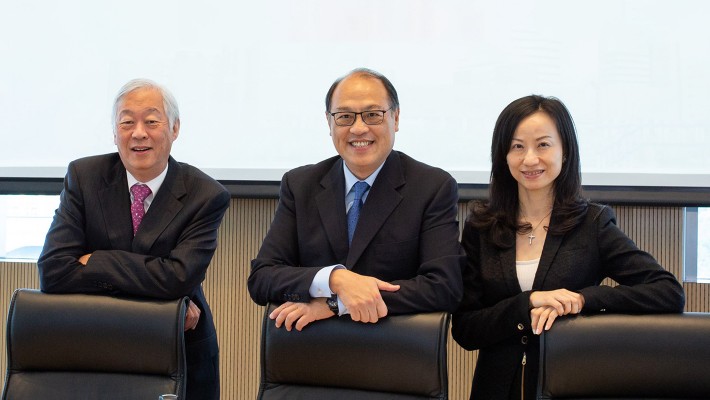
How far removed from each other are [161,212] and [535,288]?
4.05 feet

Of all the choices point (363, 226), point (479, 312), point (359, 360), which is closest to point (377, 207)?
point (363, 226)

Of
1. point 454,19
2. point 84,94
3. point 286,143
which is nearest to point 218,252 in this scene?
point 286,143

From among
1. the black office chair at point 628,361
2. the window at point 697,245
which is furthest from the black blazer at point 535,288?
the window at point 697,245

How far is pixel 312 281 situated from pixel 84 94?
199cm

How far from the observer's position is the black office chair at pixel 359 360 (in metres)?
1.94

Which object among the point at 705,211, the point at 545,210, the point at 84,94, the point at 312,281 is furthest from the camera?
the point at 84,94

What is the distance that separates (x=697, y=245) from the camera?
336 centimetres

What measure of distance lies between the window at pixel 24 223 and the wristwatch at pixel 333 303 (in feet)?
7.16

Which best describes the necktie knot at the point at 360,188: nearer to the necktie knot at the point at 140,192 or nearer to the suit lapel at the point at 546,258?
the suit lapel at the point at 546,258

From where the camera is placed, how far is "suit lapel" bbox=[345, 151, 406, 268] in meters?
2.32

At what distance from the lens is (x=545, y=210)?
241cm

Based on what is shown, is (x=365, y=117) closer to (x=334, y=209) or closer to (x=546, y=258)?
(x=334, y=209)

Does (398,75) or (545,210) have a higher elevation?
(398,75)

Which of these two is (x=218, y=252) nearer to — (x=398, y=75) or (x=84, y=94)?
(x=84, y=94)
